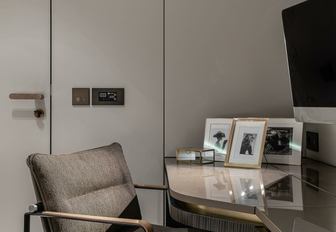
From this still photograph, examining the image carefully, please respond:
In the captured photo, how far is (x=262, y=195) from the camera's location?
4.26 ft

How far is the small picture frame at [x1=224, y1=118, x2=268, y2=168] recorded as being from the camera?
78.4 inches

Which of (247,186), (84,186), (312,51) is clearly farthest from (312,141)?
(84,186)

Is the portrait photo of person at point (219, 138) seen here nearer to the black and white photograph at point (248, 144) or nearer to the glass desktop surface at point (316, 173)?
the black and white photograph at point (248, 144)

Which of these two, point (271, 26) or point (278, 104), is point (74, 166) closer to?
point (278, 104)

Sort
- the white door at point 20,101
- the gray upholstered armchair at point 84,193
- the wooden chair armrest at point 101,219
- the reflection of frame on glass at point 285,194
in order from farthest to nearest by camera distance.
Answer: the white door at point 20,101 → the gray upholstered armchair at point 84,193 → the wooden chair armrest at point 101,219 → the reflection of frame on glass at point 285,194

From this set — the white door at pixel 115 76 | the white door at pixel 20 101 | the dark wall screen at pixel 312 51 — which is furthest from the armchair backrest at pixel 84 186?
the dark wall screen at pixel 312 51

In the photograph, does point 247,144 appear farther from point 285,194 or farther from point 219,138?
point 285,194

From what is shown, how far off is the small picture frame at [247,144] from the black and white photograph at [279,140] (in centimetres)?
17

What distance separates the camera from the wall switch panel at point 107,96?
2.38 meters

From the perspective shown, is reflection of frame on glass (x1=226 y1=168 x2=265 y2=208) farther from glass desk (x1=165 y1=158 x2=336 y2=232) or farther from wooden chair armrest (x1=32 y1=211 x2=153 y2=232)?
wooden chair armrest (x1=32 y1=211 x2=153 y2=232)

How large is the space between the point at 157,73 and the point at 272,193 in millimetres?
1273

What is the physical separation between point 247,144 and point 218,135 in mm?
243

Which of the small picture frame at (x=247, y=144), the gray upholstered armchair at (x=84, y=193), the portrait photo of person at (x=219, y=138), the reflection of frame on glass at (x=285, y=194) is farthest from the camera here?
the portrait photo of person at (x=219, y=138)

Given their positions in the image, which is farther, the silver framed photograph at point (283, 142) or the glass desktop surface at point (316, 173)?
the silver framed photograph at point (283, 142)
